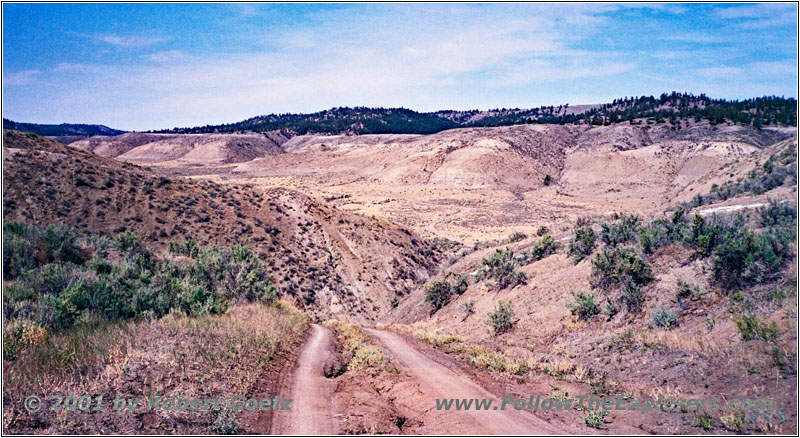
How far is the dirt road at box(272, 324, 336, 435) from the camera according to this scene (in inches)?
254

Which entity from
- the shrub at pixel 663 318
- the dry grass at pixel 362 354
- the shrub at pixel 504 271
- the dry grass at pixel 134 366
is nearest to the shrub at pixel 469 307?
the shrub at pixel 504 271

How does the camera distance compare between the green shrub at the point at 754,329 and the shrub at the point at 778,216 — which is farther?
the shrub at the point at 778,216

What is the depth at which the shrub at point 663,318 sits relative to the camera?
10336mm

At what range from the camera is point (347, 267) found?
30406 mm

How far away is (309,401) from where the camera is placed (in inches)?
300

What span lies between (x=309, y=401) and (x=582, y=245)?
13.6 m

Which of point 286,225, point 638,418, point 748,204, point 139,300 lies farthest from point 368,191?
point 638,418

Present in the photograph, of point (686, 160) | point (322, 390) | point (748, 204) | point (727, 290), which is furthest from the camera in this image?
point (686, 160)

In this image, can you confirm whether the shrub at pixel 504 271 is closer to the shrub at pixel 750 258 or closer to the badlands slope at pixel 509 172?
the shrub at pixel 750 258

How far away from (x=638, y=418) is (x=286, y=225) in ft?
94.7

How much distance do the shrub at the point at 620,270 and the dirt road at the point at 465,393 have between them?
21.0ft

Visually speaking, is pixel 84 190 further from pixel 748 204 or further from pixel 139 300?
pixel 748 204

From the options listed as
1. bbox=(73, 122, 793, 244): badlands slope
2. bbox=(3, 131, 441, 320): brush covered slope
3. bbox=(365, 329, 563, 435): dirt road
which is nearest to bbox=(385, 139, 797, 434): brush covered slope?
bbox=(365, 329, 563, 435): dirt road

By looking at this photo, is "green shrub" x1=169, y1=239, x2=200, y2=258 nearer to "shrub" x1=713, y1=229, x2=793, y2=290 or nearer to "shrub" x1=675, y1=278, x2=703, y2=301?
"shrub" x1=675, y1=278, x2=703, y2=301
